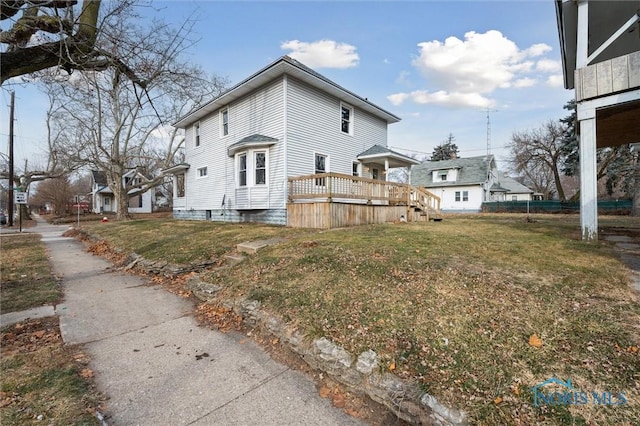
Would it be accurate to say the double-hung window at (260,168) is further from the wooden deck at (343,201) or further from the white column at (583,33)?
the white column at (583,33)

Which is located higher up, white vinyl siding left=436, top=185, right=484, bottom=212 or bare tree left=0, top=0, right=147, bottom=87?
bare tree left=0, top=0, right=147, bottom=87

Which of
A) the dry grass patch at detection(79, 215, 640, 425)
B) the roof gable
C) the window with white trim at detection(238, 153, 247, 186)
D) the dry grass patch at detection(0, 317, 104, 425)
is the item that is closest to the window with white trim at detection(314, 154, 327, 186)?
the roof gable

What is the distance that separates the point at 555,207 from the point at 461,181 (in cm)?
931

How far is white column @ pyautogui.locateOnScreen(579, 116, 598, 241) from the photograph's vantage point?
6281 millimetres

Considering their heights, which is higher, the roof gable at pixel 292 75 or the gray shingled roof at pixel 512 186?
the roof gable at pixel 292 75

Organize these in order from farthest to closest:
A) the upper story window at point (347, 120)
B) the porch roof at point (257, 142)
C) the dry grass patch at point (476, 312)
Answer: the upper story window at point (347, 120), the porch roof at point (257, 142), the dry grass patch at point (476, 312)

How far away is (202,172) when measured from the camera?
17.0 metres

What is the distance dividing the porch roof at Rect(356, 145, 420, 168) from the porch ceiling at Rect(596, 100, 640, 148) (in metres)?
7.38

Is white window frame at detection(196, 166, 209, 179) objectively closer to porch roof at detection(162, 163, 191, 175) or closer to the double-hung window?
porch roof at detection(162, 163, 191, 175)

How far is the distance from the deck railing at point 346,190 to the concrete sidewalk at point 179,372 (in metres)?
6.46

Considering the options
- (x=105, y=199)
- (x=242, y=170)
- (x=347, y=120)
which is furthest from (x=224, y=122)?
(x=105, y=199)

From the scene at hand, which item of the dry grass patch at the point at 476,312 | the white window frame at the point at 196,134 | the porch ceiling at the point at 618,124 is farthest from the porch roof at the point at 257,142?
the porch ceiling at the point at 618,124

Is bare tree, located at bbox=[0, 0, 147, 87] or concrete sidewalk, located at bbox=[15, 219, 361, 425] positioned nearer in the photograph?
concrete sidewalk, located at bbox=[15, 219, 361, 425]

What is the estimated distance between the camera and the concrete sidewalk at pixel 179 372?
2.40m
